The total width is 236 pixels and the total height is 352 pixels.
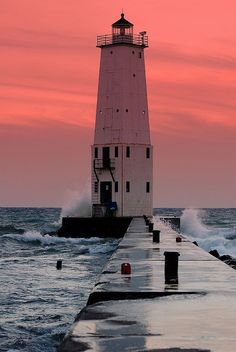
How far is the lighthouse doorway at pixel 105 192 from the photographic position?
54562mm

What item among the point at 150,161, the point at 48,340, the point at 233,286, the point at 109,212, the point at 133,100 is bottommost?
the point at 48,340

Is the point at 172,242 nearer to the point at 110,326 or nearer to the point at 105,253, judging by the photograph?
the point at 105,253

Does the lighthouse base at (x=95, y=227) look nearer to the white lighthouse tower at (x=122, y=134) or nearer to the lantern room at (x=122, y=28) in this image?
the white lighthouse tower at (x=122, y=134)

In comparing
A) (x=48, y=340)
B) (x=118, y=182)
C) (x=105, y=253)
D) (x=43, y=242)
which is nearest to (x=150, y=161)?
(x=118, y=182)

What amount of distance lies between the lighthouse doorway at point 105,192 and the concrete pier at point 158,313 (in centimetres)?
3909

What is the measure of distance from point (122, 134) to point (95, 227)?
6.80 metres

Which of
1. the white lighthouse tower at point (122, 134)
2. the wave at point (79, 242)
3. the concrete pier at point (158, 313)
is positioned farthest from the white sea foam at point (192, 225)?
the concrete pier at point (158, 313)

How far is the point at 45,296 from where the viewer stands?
21.1 meters

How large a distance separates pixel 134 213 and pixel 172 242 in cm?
2998

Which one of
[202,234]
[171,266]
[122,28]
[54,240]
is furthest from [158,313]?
[202,234]

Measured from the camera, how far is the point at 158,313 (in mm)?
9062

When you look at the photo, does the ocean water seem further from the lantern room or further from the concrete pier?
the lantern room

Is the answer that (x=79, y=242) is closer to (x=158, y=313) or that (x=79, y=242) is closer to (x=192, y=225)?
(x=192, y=225)

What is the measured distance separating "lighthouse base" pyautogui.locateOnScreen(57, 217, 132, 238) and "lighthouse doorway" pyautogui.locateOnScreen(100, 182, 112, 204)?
2700 millimetres
